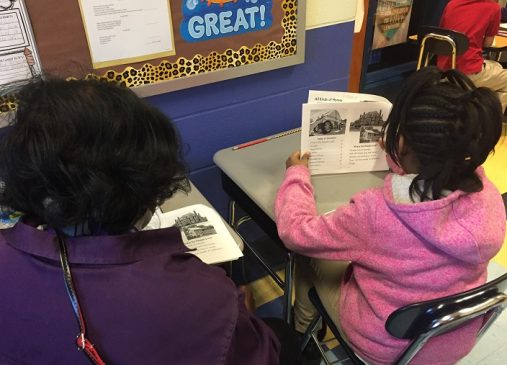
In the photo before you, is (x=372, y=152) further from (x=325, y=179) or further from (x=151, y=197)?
(x=151, y=197)

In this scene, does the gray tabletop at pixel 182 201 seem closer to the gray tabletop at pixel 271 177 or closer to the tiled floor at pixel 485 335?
the gray tabletop at pixel 271 177

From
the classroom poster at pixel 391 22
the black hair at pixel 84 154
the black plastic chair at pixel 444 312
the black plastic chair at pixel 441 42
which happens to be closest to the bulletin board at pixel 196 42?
the black hair at pixel 84 154

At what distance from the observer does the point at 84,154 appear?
574 millimetres

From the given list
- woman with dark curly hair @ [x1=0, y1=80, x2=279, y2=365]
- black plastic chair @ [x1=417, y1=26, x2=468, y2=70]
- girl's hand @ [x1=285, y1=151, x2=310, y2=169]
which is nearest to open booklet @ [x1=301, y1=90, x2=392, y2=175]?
girl's hand @ [x1=285, y1=151, x2=310, y2=169]

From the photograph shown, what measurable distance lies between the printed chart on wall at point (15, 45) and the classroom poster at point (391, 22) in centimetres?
269

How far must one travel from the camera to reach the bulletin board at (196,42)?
112 cm

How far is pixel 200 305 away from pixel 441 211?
0.51 m

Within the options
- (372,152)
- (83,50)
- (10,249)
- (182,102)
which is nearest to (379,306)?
(372,152)

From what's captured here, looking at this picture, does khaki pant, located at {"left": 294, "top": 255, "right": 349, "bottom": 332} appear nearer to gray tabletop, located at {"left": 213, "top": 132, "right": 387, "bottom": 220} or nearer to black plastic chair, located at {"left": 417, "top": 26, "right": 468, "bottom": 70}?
gray tabletop, located at {"left": 213, "top": 132, "right": 387, "bottom": 220}

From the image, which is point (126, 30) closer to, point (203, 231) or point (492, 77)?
point (203, 231)

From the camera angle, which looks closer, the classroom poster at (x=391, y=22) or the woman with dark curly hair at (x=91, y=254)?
the woman with dark curly hair at (x=91, y=254)

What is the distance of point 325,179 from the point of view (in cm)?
133

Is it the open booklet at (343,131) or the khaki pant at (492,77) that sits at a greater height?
the open booklet at (343,131)

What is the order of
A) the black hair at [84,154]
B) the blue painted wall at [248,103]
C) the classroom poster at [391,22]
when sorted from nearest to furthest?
the black hair at [84,154]
the blue painted wall at [248,103]
the classroom poster at [391,22]
